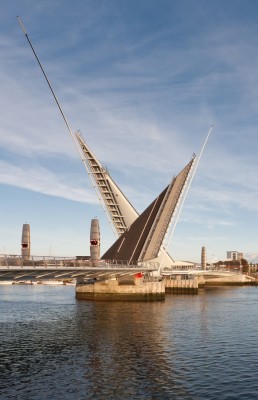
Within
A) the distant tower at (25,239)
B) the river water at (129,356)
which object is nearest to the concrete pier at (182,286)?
the distant tower at (25,239)

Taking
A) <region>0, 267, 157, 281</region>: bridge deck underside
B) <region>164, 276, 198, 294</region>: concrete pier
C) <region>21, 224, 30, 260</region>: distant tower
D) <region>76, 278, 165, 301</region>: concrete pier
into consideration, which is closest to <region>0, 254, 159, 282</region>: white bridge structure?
<region>0, 267, 157, 281</region>: bridge deck underside

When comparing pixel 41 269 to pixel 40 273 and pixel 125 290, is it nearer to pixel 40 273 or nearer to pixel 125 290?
pixel 40 273

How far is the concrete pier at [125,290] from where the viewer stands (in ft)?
237

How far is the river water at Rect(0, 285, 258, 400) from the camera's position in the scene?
937 inches

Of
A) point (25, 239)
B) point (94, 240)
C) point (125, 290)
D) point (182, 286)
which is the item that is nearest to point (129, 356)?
point (125, 290)

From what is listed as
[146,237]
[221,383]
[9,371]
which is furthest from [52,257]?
[146,237]

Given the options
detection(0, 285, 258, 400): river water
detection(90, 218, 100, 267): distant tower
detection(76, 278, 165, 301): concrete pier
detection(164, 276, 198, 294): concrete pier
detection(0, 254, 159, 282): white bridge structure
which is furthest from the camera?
detection(164, 276, 198, 294): concrete pier

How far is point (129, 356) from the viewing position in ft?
104

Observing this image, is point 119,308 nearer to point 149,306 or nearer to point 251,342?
point 149,306

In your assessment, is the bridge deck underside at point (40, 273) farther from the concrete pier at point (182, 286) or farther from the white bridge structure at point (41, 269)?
the concrete pier at point (182, 286)

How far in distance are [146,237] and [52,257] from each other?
4685 cm

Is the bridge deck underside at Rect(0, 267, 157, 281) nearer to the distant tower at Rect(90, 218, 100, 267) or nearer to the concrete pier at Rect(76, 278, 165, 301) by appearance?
the concrete pier at Rect(76, 278, 165, 301)

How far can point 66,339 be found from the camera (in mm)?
38250

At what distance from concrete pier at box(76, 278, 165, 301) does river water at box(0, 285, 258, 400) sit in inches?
683
